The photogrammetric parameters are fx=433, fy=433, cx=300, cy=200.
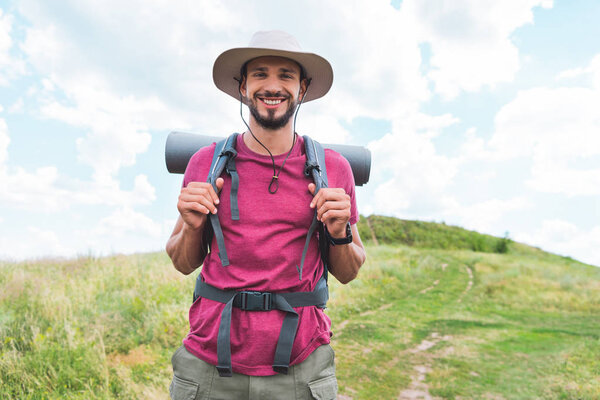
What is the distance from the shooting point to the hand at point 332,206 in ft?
6.65

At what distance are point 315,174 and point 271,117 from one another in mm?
393

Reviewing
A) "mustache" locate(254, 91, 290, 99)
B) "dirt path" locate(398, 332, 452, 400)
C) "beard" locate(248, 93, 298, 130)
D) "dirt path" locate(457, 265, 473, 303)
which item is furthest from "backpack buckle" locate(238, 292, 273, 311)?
"dirt path" locate(457, 265, 473, 303)

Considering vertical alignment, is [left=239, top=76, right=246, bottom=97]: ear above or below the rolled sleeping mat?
above

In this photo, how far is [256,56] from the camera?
2.44 metres

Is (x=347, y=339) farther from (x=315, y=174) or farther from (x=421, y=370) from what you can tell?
(x=315, y=174)

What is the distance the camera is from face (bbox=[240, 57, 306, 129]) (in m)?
2.32

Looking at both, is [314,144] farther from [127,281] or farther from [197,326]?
[127,281]

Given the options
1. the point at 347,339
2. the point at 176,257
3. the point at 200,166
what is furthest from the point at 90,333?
the point at 200,166

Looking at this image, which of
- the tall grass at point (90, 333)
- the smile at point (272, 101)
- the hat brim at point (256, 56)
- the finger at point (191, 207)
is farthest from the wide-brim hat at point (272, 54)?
the tall grass at point (90, 333)

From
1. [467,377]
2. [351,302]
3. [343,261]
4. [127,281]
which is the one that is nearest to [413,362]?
[467,377]

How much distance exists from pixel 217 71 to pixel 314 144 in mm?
808

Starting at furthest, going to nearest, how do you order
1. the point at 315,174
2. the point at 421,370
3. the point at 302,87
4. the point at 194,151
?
1. the point at 421,370
2. the point at 194,151
3. the point at 302,87
4. the point at 315,174

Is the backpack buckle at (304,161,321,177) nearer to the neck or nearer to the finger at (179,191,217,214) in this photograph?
the neck

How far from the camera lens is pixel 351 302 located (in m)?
10.0
